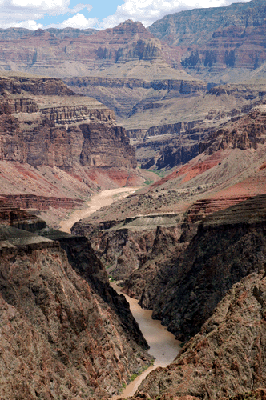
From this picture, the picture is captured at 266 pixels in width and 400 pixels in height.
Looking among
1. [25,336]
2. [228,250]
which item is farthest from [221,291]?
[25,336]

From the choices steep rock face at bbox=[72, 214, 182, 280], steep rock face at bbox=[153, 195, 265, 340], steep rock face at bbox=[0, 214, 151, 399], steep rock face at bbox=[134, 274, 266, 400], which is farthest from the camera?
steep rock face at bbox=[72, 214, 182, 280]

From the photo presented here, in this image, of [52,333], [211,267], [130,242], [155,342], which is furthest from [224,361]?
[130,242]

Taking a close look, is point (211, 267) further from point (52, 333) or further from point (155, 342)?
point (52, 333)

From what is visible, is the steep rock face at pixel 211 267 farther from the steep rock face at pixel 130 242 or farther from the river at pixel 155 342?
the steep rock face at pixel 130 242

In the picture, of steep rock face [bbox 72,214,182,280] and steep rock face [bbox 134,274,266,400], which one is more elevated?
steep rock face [bbox 134,274,266,400]

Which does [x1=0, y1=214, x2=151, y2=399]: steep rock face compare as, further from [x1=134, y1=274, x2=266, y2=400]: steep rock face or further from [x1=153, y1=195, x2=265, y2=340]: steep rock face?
[x1=153, y1=195, x2=265, y2=340]: steep rock face

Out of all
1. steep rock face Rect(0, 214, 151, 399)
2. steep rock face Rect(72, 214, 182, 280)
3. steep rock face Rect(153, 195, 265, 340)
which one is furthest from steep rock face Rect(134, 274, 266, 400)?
steep rock face Rect(72, 214, 182, 280)

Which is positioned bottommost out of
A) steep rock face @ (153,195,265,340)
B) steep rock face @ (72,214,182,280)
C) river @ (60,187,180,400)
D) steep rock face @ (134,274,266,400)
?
steep rock face @ (72,214,182,280)

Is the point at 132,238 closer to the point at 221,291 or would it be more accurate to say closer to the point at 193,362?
the point at 221,291
